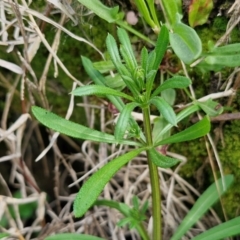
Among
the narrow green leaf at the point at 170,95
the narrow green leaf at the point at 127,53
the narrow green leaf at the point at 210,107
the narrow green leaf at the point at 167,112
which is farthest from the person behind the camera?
the narrow green leaf at the point at 170,95

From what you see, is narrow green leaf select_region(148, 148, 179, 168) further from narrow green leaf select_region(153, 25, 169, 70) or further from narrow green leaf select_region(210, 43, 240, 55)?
narrow green leaf select_region(210, 43, 240, 55)

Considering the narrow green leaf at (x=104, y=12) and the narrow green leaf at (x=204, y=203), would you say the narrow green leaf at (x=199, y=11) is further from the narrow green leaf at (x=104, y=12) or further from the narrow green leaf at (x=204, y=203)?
the narrow green leaf at (x=204, y=203)

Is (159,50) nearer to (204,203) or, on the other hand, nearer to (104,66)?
(104,66)

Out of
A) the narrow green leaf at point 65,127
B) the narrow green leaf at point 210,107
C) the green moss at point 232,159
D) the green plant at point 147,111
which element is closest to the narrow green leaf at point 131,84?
the green plant at point 147,111

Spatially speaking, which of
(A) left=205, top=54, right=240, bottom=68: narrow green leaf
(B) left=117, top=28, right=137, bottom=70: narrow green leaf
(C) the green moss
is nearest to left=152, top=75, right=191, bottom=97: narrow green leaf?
(B) left=117, top=28, right=137, bottom=70: narrow green leaf

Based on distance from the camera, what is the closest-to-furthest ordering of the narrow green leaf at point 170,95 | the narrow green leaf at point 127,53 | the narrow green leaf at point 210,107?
the narrow green leaf at point 127,53 < the narrow green leaf at point 210,107 < the narrow green leaf at point 170,95

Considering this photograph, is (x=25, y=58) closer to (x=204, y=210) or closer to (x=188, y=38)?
(x=188, y=38)
